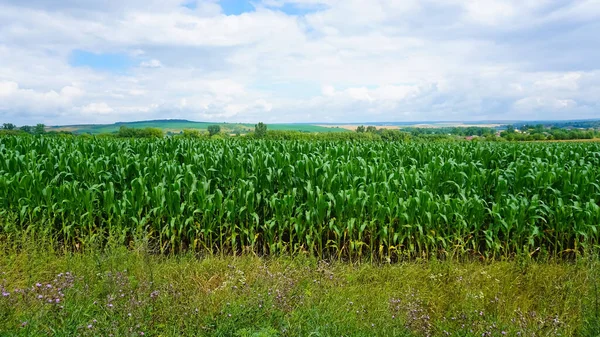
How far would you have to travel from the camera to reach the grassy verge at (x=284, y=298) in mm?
4590

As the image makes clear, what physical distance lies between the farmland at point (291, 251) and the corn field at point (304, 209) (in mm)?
43

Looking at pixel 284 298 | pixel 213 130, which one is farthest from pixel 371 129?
pixel 284 298

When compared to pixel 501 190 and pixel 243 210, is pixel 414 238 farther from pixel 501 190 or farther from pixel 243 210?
pixel 243 210

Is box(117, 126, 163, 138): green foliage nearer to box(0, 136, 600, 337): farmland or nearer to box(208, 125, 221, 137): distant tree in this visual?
box(208, 125, 221, 137): distant tree

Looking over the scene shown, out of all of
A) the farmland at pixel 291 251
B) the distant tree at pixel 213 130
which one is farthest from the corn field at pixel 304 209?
the distant tree at pixel 213 130

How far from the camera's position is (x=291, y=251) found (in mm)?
7129

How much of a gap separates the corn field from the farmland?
4 centimetres

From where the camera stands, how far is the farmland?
481 cm

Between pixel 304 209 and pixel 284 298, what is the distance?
292 cm

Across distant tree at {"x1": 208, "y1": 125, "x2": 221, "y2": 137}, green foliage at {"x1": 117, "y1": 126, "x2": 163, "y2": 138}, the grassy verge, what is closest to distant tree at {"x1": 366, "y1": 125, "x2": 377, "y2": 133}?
distant tree at {"x1": 208, "y1": 125, "x2": 221, "y2": 137}

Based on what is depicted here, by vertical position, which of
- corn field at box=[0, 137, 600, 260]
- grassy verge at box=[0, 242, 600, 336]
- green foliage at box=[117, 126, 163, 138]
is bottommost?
grassy verge at box=[0, 242, 600, 336]

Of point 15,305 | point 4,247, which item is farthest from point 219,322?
point 4,247

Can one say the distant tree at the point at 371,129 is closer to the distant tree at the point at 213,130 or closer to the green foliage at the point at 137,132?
the distant tree at the point at 213,130

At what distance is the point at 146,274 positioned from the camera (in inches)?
224
